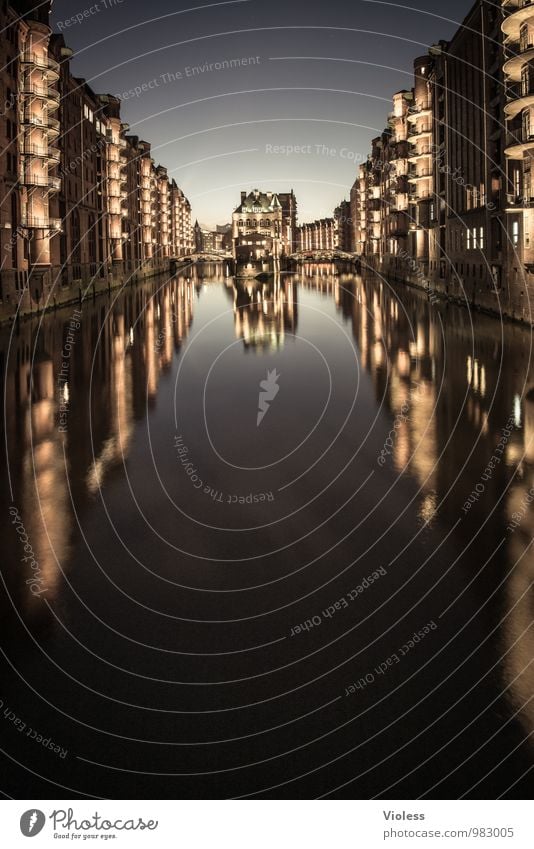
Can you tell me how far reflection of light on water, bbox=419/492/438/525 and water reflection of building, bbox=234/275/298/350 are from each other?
885 inches

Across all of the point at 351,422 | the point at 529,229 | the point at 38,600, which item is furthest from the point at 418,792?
the point at 529,229

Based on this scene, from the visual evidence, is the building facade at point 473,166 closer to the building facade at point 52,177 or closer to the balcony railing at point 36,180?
the building facade at point 52,177

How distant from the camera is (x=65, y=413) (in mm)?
20953

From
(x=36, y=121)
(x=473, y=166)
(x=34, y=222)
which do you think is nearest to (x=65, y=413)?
(x=34, y=222)

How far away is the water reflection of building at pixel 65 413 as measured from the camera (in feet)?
40.6

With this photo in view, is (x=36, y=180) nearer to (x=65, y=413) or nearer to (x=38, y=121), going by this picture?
(x=38, y=121)

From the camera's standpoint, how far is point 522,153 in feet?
125

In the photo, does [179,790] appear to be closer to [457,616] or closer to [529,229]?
[457,616]

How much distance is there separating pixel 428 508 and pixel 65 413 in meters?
11.1

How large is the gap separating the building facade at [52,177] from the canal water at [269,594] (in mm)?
25993

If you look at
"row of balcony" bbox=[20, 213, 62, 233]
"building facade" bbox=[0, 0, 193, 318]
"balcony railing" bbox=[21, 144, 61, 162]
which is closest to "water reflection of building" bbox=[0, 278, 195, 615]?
"building facade" bbox=[0, 0, 193, 318]

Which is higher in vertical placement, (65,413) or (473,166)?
(473,166)

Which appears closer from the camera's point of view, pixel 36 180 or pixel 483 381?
pixel 483 381

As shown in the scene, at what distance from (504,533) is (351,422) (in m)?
7.99
